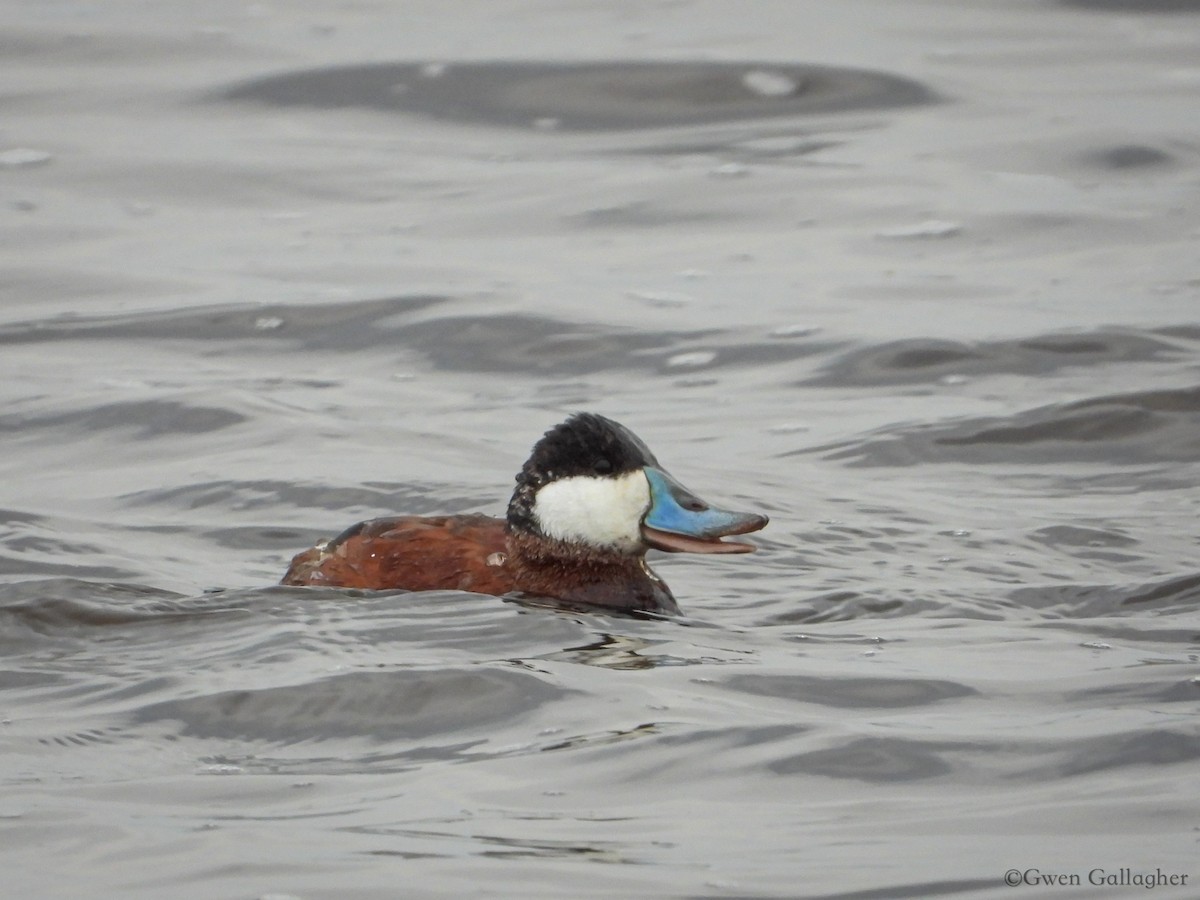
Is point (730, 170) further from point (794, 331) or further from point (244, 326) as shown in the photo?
point (244, 326)

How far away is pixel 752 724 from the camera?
17.3 ft

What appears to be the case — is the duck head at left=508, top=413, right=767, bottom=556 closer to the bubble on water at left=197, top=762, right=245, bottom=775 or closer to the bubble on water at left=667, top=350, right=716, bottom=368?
the bubble on water at left=197, top=762, right=245, bottom=775

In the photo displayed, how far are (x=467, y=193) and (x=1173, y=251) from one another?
477 cm

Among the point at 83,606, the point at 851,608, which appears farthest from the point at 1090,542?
the point at 83,606

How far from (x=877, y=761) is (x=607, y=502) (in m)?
1.96

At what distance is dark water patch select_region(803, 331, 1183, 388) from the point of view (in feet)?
35.2

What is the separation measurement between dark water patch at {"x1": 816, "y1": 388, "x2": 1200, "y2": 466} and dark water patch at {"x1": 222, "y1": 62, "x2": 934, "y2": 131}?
22.2 ft

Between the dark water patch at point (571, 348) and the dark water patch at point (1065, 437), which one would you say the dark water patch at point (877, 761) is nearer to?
the dark water patch at point (1065, 437)

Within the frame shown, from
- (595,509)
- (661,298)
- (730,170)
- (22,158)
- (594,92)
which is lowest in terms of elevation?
(661,298)

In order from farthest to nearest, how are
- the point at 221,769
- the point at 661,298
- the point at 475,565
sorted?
1. the point at 661,298
2. the point at 475,565
3. the point at 221,769

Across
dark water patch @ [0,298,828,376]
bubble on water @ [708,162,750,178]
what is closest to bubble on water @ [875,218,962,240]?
bubble on water @ [708,162,750,178]

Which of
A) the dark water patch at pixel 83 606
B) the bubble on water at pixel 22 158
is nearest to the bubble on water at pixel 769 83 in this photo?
the bubble on water at pixel 22 158

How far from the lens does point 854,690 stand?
5.63 metres

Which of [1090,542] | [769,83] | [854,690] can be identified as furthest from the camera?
[769,83]
